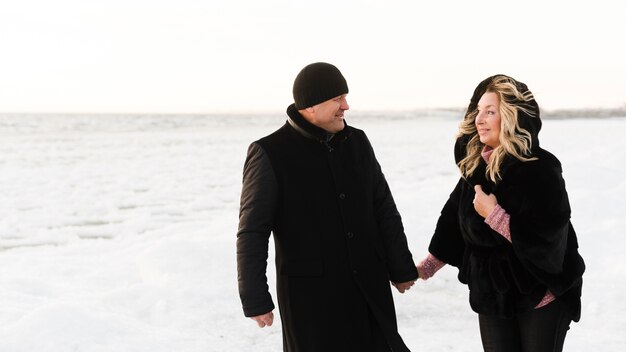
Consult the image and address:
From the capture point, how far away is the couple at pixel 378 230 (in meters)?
2.51

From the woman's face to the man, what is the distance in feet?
1.87

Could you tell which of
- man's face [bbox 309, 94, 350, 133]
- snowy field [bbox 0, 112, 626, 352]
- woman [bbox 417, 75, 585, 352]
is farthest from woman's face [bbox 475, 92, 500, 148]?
snowy field [bbox 0, 112, 626, 352]

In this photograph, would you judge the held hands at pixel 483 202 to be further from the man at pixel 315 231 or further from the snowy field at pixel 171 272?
the snowy field at pixel 171 272

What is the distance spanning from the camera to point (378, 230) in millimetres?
2986

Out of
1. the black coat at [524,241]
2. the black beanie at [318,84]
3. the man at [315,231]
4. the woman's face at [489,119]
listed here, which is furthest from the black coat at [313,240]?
the woman's face at [489,119]

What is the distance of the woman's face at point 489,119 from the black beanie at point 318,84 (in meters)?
0.58

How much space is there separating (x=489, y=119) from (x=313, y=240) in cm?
88

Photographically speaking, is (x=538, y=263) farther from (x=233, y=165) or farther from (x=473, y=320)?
(x=233, y=165)

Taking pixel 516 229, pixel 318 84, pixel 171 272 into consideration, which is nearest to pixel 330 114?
pixel 318 84

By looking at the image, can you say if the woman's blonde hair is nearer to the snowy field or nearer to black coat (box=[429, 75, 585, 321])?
black coat (box=[429, 75, 585, 321])

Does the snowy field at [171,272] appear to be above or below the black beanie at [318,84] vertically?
below

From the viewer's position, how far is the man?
107 inches

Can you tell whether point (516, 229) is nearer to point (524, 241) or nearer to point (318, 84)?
point (524, 241)

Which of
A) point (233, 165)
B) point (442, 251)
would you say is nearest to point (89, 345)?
point (442, 251)
